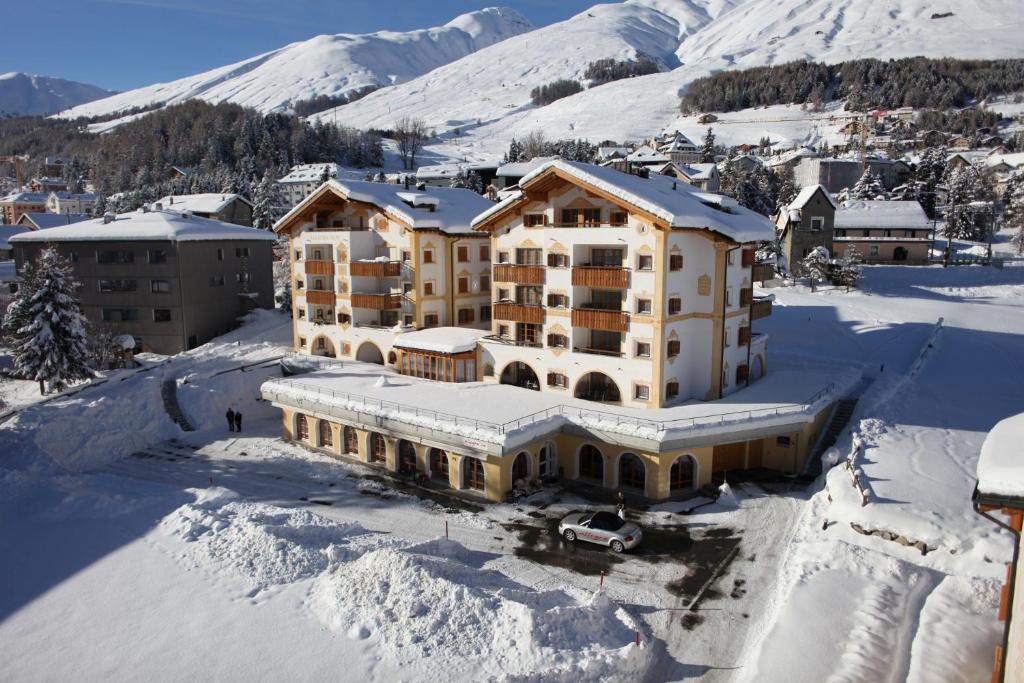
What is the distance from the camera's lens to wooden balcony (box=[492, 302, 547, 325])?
118ft

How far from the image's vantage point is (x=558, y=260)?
35.7m

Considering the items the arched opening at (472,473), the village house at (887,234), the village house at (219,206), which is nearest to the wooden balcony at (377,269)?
the arched opening at (472,473)

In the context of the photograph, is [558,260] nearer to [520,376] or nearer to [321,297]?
[520,376]

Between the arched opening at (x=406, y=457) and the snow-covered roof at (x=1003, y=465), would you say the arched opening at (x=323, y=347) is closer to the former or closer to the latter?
the arched opening at (x=406, y=457)

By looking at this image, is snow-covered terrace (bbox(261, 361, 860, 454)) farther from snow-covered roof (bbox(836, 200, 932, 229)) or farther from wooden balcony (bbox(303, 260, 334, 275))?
snow-covered roof (bbox(836, 200, 932, 229))

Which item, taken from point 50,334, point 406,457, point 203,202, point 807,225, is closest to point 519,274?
point 406,457

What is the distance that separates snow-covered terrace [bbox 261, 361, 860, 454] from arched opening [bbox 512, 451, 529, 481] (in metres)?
1.18

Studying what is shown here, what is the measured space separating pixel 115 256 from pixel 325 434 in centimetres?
2833

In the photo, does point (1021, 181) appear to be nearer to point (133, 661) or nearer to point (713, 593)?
point (713, 593)

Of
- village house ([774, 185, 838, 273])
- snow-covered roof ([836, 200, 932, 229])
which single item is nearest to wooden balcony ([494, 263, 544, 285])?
village house ([774, 185, 838, 273])

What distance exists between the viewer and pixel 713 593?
71.9 ft

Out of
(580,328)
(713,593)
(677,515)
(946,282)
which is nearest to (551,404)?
(580,328)

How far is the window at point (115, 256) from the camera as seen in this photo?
52625 mm

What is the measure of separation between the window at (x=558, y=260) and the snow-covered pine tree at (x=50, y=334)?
28880mm
